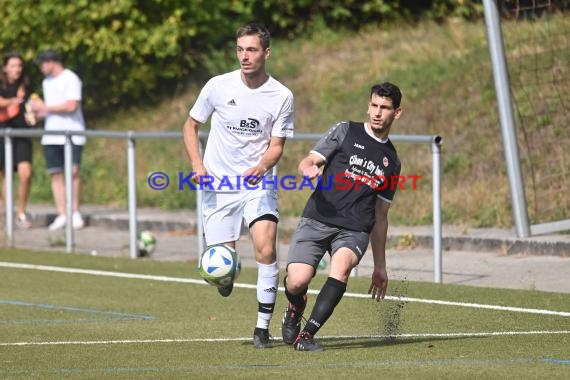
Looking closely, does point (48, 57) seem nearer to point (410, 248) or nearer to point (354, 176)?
point (410, 248)

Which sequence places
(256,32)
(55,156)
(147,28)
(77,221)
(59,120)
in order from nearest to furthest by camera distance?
(256,32) → (55,156) → (77,221) → (59,120) → (147,28)

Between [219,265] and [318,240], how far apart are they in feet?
2.32

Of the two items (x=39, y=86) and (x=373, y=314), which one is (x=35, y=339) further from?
(x=39, y=86)

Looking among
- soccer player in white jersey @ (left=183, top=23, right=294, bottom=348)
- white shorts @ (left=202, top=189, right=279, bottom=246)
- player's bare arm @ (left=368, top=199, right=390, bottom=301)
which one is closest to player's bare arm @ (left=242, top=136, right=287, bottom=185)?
soccer player in white jersey @ (left=183, top=23, right=294, bottom=348)

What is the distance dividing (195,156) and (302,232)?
886mm

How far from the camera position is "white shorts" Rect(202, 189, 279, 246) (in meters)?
9.70

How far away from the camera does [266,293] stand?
31.8ft

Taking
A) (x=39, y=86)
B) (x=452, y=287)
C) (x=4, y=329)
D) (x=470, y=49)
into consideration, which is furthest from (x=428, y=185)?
(x=39, y=86)

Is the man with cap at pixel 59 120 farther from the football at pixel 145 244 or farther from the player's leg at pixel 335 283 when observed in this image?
the player's leg at pixel 335 283

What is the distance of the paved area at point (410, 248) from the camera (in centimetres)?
1371

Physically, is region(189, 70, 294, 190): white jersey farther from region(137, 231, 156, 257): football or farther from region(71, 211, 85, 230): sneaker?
region(71, 211, 85, 230): sneaker

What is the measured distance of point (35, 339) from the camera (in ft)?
33.3

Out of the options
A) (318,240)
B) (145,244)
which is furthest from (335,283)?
(145,244)

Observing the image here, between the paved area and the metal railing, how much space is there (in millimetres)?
315
